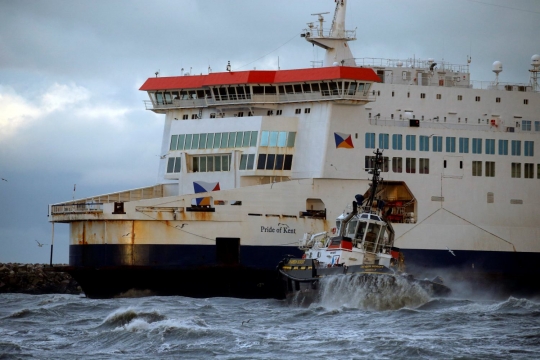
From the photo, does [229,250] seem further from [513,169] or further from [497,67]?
[497,67]

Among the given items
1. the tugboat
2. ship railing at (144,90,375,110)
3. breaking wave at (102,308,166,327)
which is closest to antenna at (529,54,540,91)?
ship railing at (144,90,375,110)

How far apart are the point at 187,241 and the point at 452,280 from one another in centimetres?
1207

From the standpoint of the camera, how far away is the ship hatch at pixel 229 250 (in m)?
46.3

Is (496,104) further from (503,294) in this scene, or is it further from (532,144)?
(503,294)

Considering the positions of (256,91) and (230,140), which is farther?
(256,91)

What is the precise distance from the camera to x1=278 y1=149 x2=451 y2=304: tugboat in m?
39.1

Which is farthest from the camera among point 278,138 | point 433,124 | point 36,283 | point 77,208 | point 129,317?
point 36,283

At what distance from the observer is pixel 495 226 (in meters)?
50.3

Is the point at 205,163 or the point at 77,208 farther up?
the point at 205,163

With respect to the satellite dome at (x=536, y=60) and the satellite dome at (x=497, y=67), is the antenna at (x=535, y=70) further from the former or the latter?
the satellite dome at (x=497, y=67)

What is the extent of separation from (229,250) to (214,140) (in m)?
6.36

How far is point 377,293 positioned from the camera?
37.4 m

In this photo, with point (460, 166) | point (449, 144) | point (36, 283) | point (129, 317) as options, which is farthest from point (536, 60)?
point (129, 317)

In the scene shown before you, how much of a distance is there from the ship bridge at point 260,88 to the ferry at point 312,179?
0.06m
